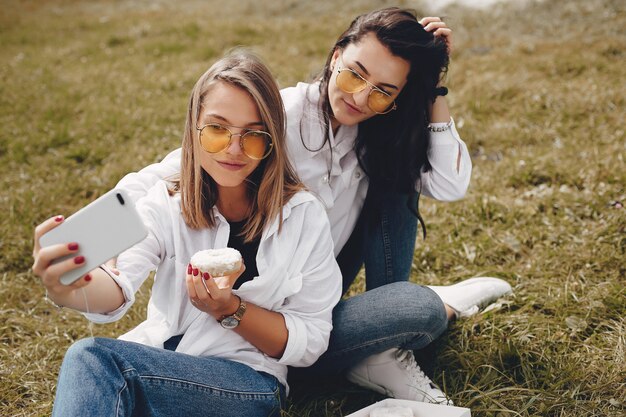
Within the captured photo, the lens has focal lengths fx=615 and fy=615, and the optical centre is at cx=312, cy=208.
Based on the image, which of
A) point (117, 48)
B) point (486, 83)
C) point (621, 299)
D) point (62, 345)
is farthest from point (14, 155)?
point (621, 299)

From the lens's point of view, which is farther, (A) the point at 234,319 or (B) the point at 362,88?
(B) the point at 362,88

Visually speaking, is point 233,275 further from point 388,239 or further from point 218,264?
point 388,239

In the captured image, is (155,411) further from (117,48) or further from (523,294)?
(117,48)

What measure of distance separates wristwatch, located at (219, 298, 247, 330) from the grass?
0.74 metres

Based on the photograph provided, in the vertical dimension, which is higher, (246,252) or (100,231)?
(100,231)

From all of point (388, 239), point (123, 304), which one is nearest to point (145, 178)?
point (123, 304)

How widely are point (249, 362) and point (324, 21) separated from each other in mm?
9382

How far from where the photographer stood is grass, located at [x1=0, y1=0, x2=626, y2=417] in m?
3.17

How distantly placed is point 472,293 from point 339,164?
1130mm

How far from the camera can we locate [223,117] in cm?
251

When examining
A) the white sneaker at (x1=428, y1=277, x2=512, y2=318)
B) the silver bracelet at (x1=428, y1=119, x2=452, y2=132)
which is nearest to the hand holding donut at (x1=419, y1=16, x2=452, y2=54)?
the silver bracelet at (x1=428, y1=119, x2=452, y2=132)

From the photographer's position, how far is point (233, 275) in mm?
2322

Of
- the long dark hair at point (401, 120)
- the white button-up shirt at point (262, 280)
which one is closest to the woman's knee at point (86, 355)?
the white button-up shirt at point (262, 280)

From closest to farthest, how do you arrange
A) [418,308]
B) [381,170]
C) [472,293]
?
1. [418,308]
2. [381,170]
3. [472,293]
